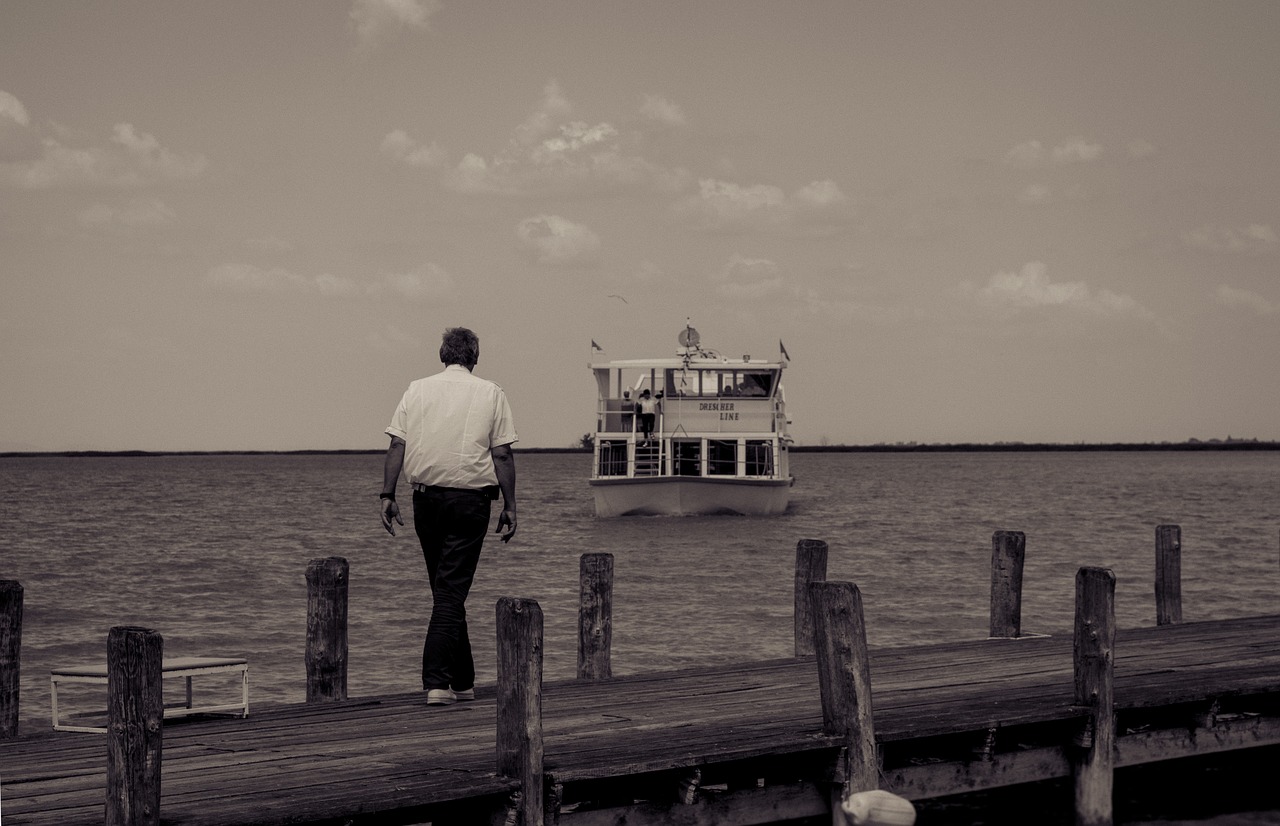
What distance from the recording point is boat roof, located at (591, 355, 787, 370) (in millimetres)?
44688

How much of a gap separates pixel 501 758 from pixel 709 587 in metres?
24.3

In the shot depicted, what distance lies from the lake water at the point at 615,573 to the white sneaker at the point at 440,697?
292 inches

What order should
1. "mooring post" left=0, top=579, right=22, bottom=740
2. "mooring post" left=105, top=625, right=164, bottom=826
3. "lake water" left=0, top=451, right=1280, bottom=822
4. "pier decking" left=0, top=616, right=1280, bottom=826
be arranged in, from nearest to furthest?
"mooring post" left=105, top=625, right=164, bottom=826, "pier decking" left=0, top=616, right=1280, bottom=826, "mooring post" left=0, top=579, right=22, bottom=740, "lake water" left=0, top=451, right=1280, bottom=822

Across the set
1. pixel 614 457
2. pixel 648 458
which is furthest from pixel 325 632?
pixel 614 457

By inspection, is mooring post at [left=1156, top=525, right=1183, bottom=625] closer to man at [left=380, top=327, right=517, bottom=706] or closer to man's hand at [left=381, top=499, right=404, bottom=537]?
man at [left=380, top=327, right=517, bottom=706]

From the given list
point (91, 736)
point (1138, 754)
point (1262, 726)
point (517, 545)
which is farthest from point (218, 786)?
point (517, 545)

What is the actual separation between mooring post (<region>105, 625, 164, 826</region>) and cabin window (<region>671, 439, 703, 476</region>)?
3926 cm

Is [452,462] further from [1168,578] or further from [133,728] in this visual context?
[1168,578]

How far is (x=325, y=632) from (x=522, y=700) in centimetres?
319

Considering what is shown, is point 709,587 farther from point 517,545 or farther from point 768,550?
point 517,545

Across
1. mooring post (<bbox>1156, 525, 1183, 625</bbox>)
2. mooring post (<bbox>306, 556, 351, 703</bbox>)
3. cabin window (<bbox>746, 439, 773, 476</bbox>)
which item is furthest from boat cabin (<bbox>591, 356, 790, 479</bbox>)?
mooring post (<bbox>306, 556, 351, 703</bbox>)

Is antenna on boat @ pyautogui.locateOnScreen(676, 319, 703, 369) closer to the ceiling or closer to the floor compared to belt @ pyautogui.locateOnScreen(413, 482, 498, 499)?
closer to the ceiling

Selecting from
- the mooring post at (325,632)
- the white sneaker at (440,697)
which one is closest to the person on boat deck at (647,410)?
the mooring post at (325,632)

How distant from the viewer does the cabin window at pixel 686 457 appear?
1785 inches
